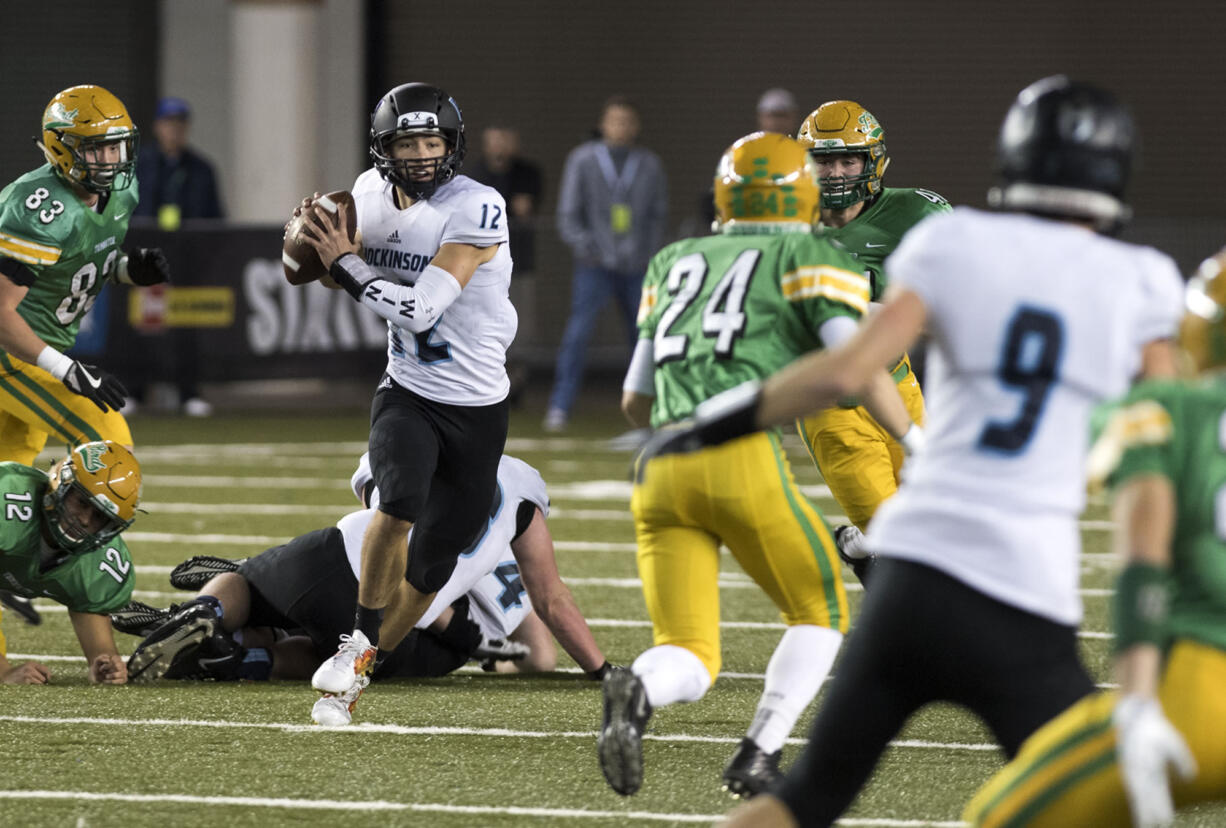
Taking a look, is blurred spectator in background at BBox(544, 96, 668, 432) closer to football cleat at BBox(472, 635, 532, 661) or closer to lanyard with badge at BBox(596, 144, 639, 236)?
lanyard with badge at BBox(596, 144, 639, 236)

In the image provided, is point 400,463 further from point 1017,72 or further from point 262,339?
point 1017,72

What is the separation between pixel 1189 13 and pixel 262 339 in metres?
9.44

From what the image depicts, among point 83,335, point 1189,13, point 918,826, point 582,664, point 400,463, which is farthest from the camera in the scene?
point 1189,13

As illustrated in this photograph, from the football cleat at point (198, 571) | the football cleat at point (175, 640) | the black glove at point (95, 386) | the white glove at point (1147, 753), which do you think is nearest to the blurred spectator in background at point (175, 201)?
the black glove at point (95, 386)

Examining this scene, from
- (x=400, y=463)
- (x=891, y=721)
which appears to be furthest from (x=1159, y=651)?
(x=400, y=463)

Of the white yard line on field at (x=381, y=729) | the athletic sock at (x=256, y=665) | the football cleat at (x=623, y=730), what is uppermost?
the football cleat at (x=623, y=730)

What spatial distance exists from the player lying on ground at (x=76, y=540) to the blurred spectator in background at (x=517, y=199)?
28.1ft

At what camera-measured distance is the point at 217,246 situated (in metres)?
13.1

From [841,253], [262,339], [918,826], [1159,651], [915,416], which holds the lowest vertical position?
[262,339]

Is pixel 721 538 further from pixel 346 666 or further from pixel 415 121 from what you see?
pixel 415 121

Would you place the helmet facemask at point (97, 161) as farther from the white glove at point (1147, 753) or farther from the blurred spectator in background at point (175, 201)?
the blurred spectator in background at point (175, 201)

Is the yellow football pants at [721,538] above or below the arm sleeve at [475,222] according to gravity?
below

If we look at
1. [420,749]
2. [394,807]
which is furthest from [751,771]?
[420,749]

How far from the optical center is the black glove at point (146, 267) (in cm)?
648
